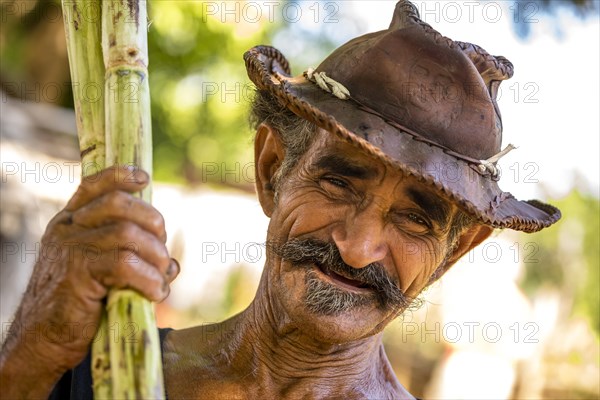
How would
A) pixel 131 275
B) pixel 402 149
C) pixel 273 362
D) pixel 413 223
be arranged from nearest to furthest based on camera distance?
pixel 131 275 < pixel 402 149 < pixel 413 223 < pixel 273 362

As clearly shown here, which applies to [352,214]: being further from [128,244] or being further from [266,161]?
[128,244]

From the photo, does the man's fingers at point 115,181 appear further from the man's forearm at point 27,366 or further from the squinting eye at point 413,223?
the squinting eye at point 413,223

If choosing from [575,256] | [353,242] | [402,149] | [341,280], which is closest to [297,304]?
[341,280]

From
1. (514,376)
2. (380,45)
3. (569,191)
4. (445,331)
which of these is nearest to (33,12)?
(445,331)

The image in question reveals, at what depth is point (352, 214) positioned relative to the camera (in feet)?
8.07

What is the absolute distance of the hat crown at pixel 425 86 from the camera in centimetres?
239

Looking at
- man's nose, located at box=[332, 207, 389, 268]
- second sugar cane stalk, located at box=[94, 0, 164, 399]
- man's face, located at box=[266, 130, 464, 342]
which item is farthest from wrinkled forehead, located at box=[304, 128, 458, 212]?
second sugar cane stalk, located at box=[94, 0, 164, 399]

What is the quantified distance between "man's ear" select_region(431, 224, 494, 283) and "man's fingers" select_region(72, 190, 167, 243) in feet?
4.25

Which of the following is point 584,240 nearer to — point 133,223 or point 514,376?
point 514,376

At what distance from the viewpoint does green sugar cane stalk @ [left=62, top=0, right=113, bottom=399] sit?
1.93 meters

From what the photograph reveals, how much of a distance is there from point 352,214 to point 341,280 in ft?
0.66

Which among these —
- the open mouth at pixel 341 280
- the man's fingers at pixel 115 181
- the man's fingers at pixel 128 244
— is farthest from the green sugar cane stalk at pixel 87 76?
the open mouth at pixel 341 280

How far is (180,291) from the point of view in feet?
45.3

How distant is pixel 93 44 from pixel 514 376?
9.10m
